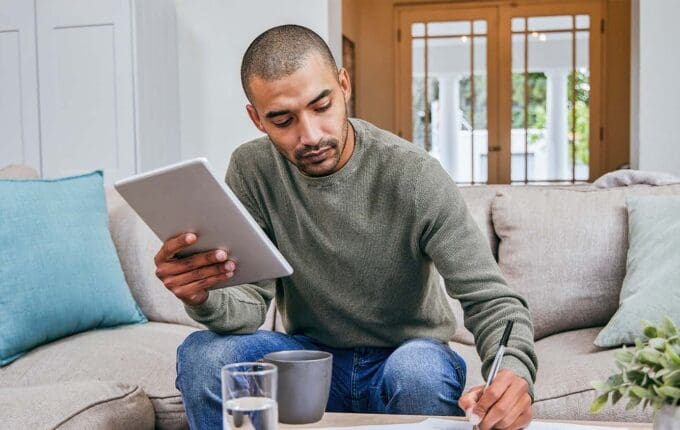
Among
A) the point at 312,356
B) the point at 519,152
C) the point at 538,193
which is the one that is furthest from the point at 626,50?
the point at 312,356

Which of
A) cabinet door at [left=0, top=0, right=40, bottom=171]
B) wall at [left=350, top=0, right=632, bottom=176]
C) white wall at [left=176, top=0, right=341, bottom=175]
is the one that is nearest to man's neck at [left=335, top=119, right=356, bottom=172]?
white wall at [left=176, top=0, right=341, bottom=175]

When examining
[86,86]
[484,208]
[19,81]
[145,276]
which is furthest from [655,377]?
[19,81]

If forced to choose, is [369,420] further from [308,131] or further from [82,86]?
[82,86]

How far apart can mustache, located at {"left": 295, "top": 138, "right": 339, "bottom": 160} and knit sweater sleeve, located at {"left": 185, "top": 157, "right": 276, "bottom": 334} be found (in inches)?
8.9

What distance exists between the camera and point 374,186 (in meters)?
1.55

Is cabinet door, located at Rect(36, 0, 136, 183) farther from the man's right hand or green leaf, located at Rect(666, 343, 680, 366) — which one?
green leaf, located at Rect(666, 343, 680, 366)

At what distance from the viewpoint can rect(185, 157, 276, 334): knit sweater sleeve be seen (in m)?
1.41

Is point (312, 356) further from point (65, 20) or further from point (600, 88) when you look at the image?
point (600, 88)

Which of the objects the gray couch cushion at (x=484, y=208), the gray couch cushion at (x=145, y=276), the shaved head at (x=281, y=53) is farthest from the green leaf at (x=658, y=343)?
the gray couch cushion at (x=145, y=276)

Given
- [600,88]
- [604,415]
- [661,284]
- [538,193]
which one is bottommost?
[604,415]

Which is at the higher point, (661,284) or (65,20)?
(65,20)

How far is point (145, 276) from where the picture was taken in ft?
7.43

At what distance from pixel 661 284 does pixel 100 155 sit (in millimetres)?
3296

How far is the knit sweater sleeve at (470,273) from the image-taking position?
1298mm
